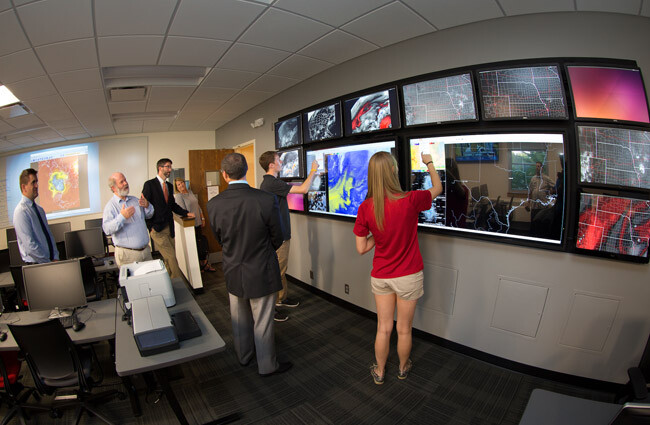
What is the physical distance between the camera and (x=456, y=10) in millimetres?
1915

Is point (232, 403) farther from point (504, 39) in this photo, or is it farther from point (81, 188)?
point (81, 188)

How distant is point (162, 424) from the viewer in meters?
1.78

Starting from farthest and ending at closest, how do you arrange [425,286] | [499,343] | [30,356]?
[425,286] → [499,343] → [30,356]

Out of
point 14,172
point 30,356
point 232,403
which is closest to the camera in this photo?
point 30,356

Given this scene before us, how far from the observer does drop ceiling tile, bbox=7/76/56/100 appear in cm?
281

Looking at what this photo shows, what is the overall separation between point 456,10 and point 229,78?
2.48 metres

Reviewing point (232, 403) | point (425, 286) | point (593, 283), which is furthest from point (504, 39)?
point (232, 403)

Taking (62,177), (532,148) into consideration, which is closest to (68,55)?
(532,148)

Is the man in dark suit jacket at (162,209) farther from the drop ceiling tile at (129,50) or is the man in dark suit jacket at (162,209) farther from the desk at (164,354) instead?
the desk at (164,354)

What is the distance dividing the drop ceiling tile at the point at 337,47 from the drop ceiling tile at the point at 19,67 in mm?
2310

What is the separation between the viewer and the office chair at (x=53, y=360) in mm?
1554

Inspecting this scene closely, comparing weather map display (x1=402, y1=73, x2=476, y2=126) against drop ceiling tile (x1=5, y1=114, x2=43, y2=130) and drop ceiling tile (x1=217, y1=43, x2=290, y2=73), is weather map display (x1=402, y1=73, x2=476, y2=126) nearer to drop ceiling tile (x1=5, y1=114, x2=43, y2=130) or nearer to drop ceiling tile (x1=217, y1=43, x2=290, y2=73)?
drop ceiling tile (x1=217, y1=43, x2=290, y2=73)

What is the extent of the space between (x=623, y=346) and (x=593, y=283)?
1.41 feet

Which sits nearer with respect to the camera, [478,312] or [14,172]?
[478,312]
